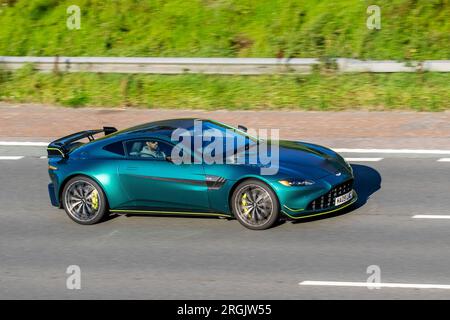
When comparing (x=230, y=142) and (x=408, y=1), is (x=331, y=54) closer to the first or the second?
(x=408, y=1)

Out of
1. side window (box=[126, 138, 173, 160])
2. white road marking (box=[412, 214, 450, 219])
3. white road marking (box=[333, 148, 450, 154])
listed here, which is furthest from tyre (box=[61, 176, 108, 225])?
white road marking (box=[333, 148, 450, 154])

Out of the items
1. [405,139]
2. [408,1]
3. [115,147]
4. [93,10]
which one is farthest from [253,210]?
[93,10]

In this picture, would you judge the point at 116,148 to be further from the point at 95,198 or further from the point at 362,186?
the point at 362,186

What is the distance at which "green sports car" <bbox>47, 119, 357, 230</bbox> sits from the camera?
1200cm

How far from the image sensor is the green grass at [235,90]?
60.6ft

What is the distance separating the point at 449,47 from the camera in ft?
64.8

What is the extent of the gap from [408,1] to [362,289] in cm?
1194

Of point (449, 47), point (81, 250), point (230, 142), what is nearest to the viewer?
point (81, 250)

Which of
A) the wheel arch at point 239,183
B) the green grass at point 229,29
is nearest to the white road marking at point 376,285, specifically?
the wheel arch at point 239,183

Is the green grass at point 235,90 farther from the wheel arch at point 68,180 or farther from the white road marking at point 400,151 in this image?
the wheel arch at point 68,180

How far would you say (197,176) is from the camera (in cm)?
1230

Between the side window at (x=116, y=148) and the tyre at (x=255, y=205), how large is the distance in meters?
1.83

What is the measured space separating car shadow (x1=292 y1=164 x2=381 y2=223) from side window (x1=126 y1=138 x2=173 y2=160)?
2026 millimetres

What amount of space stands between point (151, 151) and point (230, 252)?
2.06 meters
